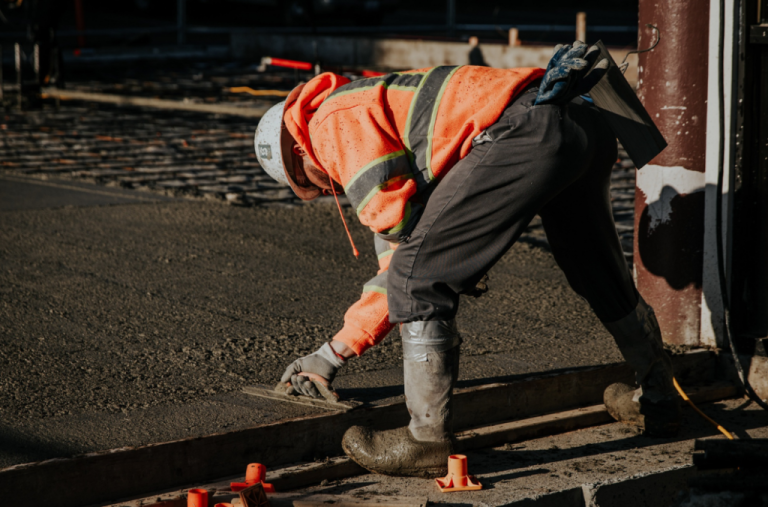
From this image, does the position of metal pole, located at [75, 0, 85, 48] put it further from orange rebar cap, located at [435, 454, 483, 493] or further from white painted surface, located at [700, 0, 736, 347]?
orange rebar cap, located at [435, 454, 483, 493]

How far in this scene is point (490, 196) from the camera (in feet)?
9.41

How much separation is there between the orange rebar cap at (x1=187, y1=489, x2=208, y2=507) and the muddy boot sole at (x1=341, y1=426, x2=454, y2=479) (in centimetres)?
52

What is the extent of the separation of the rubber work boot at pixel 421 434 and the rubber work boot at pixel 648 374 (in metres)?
0.76

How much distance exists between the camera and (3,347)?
13.4ft

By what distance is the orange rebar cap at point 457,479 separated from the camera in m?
2.97

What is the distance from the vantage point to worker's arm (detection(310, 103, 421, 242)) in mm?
2854

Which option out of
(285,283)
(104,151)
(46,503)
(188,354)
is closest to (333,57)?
(104,151)

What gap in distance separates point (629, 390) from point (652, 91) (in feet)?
4.23

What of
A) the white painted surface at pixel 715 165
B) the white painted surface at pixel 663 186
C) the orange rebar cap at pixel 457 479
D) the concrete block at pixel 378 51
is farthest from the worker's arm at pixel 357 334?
the concrete block at pixel 378 51

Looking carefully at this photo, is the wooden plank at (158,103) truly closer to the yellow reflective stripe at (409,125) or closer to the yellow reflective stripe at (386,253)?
the yellow reflective stripe at (386,253)

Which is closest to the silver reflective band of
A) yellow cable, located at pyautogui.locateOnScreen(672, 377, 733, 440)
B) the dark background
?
yellow cable, located at pyautogui.locateOnScreen(672, 377, 733, 440)

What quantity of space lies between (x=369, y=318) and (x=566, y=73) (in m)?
1.11

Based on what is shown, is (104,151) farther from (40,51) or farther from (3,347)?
(3,347)

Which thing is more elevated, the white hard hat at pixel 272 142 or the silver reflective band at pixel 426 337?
the white hard hat at pixel 272 142
